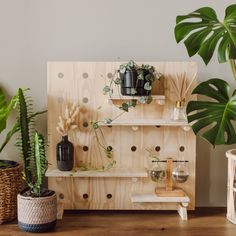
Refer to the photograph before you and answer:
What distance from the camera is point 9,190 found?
5.69 ft

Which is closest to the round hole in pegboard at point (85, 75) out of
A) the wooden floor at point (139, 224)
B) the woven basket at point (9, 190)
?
the woven basket at point (9, 190)

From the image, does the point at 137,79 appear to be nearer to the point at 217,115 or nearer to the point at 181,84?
the point at 181,84

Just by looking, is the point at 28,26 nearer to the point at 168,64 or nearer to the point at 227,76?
the point at 168,64

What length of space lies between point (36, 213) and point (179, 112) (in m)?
0.68

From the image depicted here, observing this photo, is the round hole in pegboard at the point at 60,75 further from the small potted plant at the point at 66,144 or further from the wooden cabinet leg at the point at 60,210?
the wooden cabinet leg at the point at 60,210

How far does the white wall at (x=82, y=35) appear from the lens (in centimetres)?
192

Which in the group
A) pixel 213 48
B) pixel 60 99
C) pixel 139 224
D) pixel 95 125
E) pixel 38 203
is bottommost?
pixel 139 224

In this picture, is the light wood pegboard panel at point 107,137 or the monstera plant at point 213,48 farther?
the light wood pegboard panel at point 107,137

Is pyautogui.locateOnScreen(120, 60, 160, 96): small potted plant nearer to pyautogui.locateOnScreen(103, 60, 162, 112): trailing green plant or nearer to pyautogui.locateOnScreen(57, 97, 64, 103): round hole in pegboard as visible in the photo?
pyautogui.locateOnScreen(103, 60, 162, 112): trailing green plant

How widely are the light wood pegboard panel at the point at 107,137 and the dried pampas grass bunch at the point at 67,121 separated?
49 millimetres

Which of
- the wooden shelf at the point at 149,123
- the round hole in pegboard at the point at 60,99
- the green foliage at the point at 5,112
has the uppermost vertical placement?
the round hole in pegboard at the point at 60,99

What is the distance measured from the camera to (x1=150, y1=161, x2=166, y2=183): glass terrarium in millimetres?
1822

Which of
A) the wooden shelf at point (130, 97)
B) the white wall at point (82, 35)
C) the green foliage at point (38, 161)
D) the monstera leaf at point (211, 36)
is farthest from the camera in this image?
the white wall at point (82, 35)

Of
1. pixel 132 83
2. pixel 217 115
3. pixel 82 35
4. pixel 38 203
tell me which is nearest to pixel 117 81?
pixel 132 83
